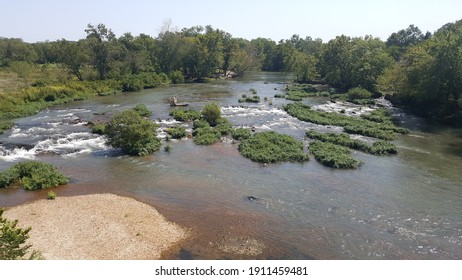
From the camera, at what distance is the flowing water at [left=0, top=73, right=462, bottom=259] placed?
2353cm

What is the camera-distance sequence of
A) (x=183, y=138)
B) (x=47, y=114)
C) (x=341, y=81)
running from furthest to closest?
(x=341, y=81)
(x=47, y=114)
(x=183, y=138)

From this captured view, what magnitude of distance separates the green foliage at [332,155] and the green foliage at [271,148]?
1.49 m

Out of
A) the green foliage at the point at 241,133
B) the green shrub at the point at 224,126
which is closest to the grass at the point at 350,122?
the green shrub at the point at 224,126

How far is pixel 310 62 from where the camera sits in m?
105

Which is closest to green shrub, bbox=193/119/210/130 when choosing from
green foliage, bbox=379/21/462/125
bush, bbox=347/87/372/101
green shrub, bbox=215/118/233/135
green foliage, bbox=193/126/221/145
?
green foliage, bbox=193/126/221/145

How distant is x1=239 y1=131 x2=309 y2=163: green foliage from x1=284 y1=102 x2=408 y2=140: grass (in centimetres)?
1094

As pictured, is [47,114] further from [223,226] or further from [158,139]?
[223,226]

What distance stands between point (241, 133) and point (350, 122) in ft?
57.1

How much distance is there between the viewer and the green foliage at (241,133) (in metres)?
47.1

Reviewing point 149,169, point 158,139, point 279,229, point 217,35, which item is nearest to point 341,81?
point 217,35

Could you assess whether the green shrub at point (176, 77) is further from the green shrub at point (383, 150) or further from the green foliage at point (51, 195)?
the green foliage at point (51, 195)

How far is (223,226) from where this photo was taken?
2533 centimetres

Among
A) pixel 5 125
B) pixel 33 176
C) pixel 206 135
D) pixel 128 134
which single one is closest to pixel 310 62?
pixel 206 135

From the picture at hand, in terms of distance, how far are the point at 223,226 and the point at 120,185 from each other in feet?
38.5
